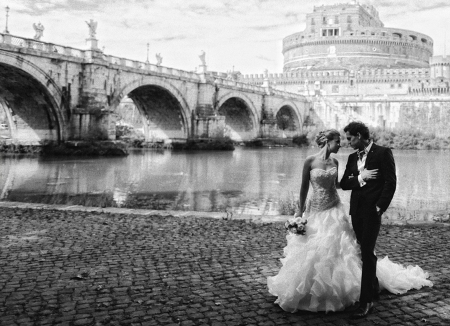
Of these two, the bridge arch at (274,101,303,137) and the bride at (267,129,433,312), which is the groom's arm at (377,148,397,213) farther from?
the bridge arch at (274,101,303,137)

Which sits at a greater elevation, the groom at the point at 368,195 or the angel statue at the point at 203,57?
the angel statue at the point at 203,57

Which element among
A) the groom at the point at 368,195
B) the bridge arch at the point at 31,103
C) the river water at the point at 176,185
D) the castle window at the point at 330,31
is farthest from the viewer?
A: the castle window at the point at 330,31

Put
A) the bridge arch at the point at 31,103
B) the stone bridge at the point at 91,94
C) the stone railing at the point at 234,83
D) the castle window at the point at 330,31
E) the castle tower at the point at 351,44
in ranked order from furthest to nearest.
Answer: the castle window at the point at 330,31 < the castle tower at the point at 351,44 < the stone railing at the point at 234,83 < the stone bridge at the point at 91,94 < the bridge arch at the point at 31,103

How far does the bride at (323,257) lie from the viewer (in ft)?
14.0

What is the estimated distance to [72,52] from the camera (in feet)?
96.8

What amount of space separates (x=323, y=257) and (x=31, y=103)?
94.7ft

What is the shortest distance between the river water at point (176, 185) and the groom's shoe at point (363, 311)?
747cm

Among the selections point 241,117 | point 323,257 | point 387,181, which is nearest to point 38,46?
point 323,257

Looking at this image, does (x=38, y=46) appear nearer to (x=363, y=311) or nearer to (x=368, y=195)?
(x=368, y=195)

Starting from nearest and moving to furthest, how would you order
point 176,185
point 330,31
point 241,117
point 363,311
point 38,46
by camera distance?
1. point 363,311
2. point 176,185
3. point 38,46
4. point 241,117
5. point 330,31

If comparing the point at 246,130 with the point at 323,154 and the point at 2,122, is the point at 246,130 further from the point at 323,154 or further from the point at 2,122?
the point at 323,154

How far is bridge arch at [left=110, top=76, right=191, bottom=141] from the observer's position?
38.2 m

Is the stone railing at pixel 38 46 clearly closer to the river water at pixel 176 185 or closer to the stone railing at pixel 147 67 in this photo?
the stone railing at pixel 147 67

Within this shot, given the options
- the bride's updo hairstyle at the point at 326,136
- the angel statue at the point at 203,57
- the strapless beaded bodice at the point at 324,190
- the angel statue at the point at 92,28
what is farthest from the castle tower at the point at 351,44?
the strapless beaded bodice at the point at 324,190
